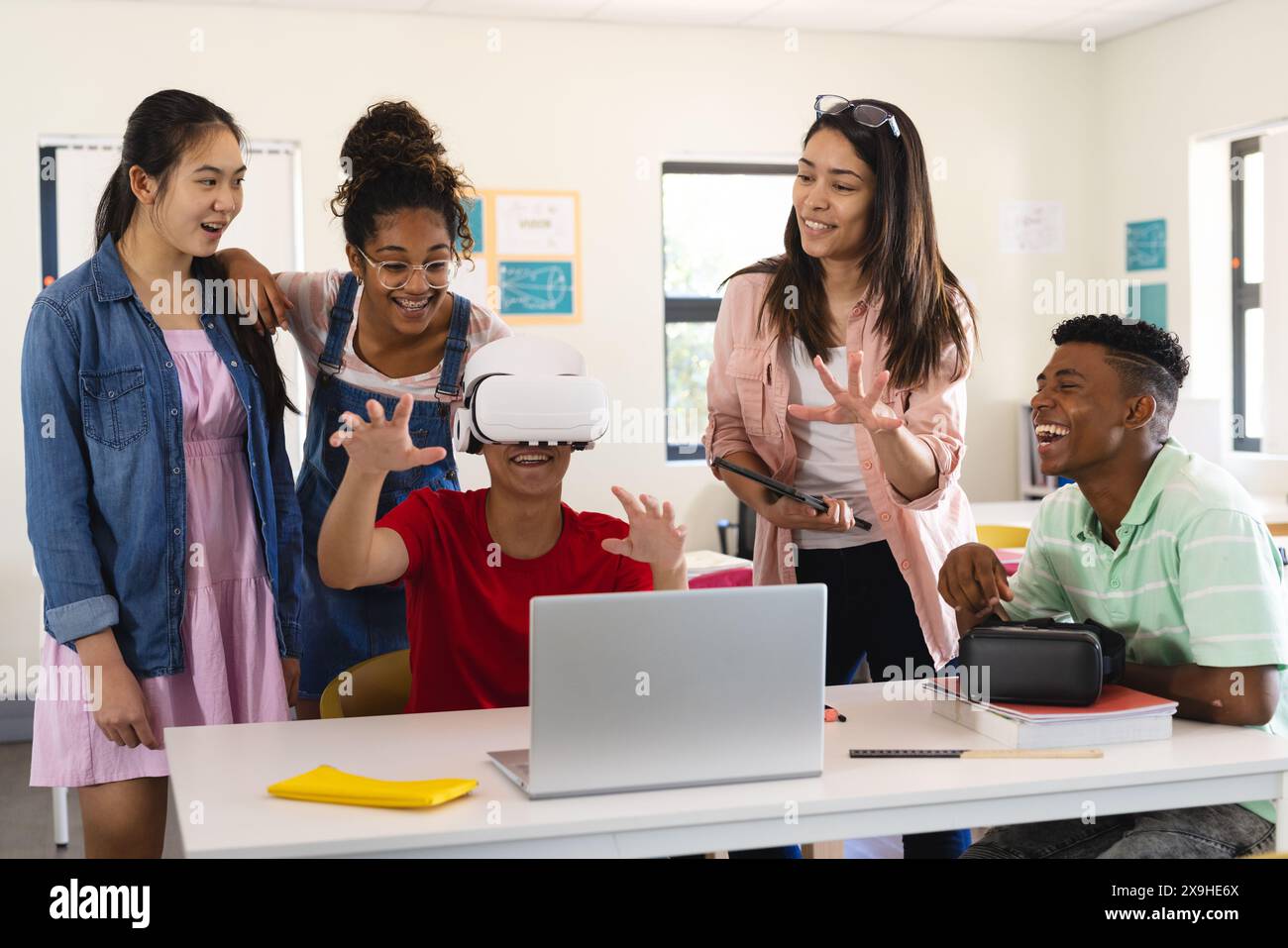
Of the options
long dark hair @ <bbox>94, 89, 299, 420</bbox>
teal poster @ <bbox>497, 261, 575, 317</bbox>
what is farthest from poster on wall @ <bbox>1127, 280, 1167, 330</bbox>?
long dark hair @ <bbox>94, 89, 299, 420</bbox>

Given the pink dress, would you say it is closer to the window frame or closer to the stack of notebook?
the stack of notebook

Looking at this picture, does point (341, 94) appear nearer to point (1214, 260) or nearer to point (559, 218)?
point (559, 218)

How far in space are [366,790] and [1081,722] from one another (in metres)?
0.93

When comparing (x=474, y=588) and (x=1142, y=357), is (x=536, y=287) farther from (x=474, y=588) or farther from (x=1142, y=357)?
(x=1142, y=357)

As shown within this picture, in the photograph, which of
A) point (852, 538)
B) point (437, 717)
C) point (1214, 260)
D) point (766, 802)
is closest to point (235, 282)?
point (437, 717)

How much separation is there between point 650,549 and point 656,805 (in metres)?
0.52

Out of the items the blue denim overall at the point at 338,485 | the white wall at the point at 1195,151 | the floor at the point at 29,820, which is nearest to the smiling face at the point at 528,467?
the blue denim overall at the point at 338,485

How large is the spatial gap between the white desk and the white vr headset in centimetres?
42

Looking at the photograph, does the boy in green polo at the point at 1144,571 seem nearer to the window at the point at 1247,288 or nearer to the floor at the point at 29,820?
the floor at the point at 29,820

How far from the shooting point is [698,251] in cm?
596

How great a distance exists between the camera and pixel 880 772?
1.61m

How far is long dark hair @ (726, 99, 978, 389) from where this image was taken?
2330 mm

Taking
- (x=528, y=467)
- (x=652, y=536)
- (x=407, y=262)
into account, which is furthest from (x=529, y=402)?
(x=407, y=262)

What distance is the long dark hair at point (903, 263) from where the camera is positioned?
2.33 metres
